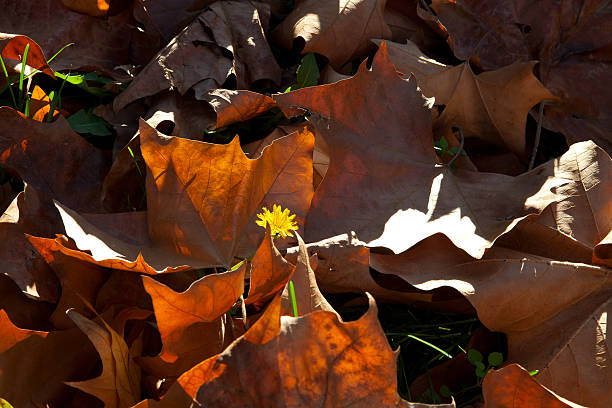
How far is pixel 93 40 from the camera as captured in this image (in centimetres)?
204

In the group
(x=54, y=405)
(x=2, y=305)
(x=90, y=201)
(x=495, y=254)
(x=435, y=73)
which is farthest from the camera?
(x=435, y=73)

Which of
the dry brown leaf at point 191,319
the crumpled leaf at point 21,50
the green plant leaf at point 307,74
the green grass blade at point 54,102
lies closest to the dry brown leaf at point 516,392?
the dry brown leaf at point 191,319

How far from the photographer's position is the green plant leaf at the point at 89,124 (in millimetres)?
1832

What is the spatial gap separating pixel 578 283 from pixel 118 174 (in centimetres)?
120

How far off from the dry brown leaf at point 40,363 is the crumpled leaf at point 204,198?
23cm

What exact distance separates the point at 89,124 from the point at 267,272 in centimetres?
85

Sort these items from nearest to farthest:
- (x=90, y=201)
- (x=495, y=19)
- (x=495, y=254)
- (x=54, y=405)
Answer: (x=54, y=405) → (x=495, y=254) → (x=90, y=201) → (x=495, y=19)

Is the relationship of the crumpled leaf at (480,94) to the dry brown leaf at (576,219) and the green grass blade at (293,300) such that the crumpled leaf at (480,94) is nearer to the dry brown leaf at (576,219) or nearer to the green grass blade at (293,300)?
the dry brown leaf at (576,219)

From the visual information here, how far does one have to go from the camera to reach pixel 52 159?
168 cm

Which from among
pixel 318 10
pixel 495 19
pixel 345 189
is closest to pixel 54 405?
pixel 345 189

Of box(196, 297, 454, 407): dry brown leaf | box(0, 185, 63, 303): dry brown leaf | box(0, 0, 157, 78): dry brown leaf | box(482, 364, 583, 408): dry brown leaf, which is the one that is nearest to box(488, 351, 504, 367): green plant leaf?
box(482, 364, 583, 408): dry brown leaf

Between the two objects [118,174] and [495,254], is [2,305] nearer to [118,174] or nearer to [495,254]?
[118,174]

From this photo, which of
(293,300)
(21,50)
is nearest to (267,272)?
(293,300)

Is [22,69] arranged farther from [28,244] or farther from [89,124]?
[28,244]
